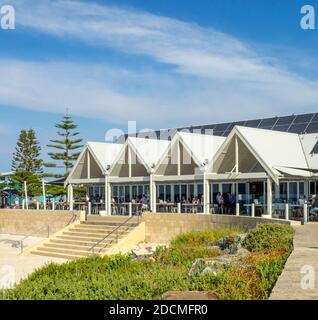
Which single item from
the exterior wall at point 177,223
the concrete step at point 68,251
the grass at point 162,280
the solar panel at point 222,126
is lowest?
the concrete step at point 68,251

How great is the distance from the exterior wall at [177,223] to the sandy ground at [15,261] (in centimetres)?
489

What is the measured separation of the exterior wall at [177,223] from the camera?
869 inches

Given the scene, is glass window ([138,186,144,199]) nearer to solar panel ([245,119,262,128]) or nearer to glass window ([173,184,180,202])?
glass window ([173,184,180,202])

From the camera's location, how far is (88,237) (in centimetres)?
2547

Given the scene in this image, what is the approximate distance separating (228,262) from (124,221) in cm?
1682

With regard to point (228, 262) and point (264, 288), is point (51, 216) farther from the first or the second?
point (264, 288)

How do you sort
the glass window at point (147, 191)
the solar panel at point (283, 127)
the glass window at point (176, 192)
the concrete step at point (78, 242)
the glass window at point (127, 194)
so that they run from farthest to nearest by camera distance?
1. the solar panel at point (283, 127)
2. the glass window at point (127, 194)
3. the glass window at point (147, 191)
4. the glass window at point (176, 192)
5. the concrete step at point (78, 242)

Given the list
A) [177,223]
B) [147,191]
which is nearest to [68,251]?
[177,223]

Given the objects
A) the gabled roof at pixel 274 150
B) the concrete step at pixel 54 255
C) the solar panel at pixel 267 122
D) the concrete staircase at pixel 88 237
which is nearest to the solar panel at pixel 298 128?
the solar panel at pixel 267 122

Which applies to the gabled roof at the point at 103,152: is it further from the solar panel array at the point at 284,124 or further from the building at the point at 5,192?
the building at the point at 5,192

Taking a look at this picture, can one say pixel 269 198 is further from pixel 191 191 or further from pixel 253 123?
pixel 253 123

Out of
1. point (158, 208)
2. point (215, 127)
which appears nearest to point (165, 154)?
point (158, 208)

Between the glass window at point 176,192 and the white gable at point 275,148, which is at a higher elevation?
the white gable at point 275,148

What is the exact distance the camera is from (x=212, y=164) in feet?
84.0
